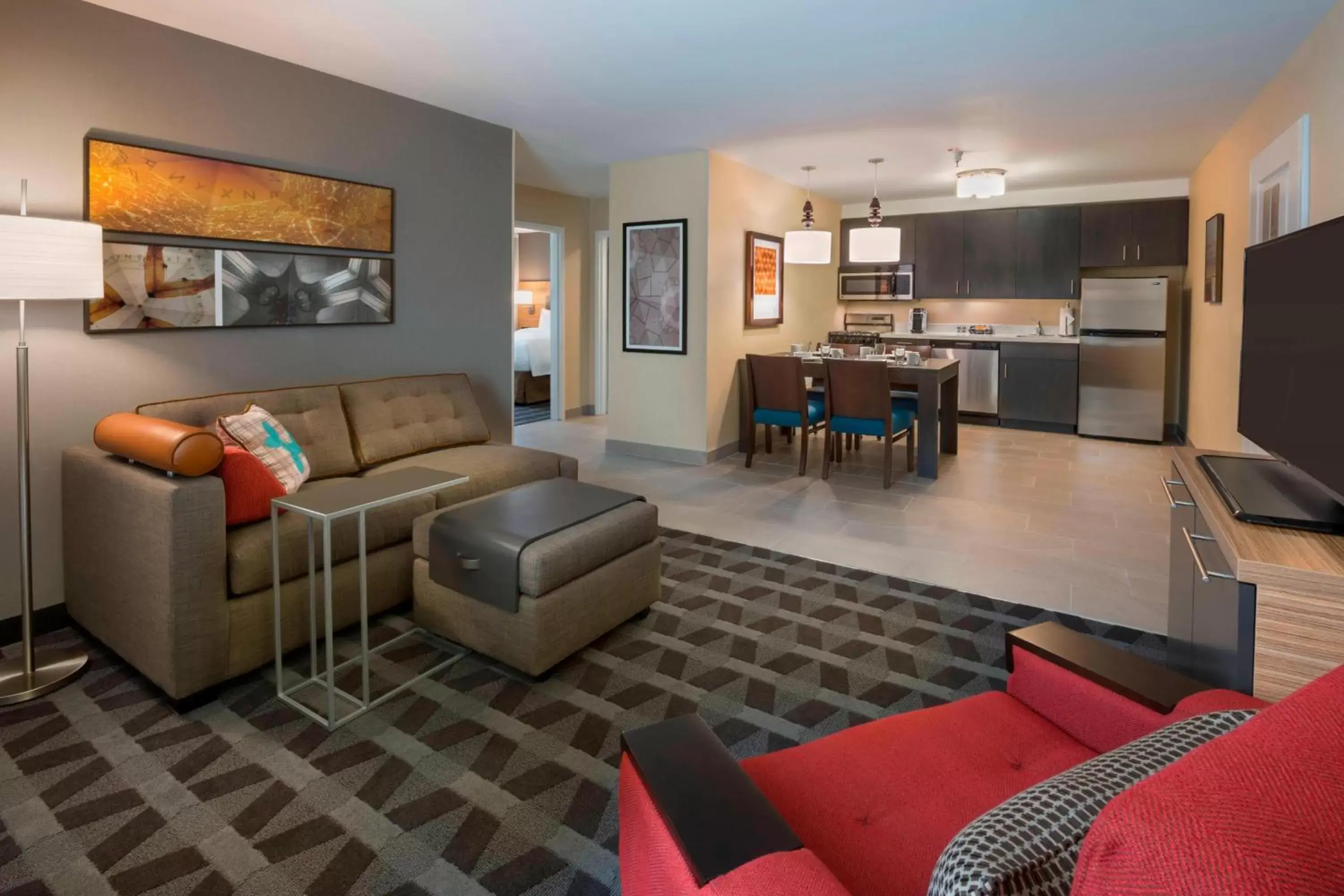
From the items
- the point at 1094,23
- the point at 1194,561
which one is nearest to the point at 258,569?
the point at 1194,561

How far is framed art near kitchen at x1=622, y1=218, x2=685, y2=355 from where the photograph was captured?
19.5ft

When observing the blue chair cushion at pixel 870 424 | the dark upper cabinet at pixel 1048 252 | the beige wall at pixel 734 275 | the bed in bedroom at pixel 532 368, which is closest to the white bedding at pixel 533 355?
the bed in bedroom at pixel 532 368

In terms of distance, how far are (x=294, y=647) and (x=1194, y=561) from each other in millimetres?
2862

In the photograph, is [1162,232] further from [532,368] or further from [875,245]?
[532,368]

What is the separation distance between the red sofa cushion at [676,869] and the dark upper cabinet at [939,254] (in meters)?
8.10

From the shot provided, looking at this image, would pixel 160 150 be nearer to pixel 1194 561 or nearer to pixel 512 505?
pixel 512 505

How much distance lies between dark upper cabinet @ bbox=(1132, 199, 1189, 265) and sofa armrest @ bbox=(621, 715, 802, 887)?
25.5 feet

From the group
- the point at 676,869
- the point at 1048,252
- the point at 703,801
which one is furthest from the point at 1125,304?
the point at 676,869

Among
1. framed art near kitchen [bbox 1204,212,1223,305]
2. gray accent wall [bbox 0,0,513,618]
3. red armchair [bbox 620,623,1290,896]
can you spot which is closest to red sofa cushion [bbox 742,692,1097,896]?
red armchair [bbox 620,623,1290,896]

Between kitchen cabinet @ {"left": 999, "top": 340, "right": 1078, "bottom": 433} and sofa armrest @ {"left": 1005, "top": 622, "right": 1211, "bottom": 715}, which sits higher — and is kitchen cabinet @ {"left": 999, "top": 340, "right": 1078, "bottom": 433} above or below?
above

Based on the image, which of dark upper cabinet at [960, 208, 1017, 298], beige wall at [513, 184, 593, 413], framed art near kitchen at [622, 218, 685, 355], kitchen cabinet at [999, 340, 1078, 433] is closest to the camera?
framed art near kitchen at [622, 218, 685, 355]

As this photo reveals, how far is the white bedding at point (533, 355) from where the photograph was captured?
909cm

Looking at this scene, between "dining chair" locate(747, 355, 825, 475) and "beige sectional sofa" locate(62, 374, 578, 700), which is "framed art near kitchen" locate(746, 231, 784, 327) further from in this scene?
"beige sectional sofa" locate(62, 374, 578, 700)

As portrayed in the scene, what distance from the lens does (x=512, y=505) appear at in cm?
280
